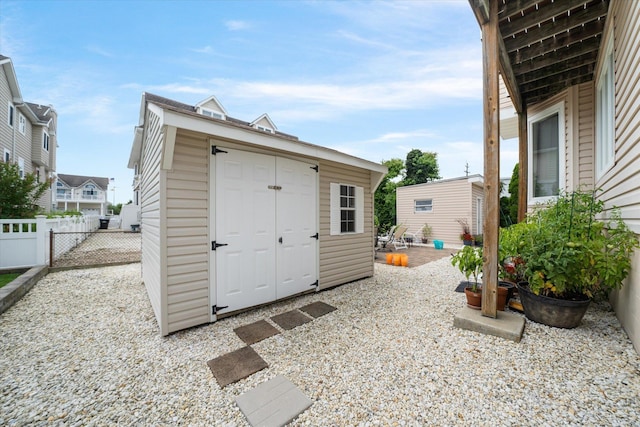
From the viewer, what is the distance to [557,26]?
10.8ft

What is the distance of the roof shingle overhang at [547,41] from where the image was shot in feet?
Answer: 10.0

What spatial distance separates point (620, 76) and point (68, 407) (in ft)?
20.2

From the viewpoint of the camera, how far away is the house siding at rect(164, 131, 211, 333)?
281 centimetres

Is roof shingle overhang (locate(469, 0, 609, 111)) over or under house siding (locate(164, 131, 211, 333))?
over

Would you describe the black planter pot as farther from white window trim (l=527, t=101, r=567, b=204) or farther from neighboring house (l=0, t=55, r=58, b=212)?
neighboring house (l=0, t=55, r=58, b=212)

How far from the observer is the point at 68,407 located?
172cm

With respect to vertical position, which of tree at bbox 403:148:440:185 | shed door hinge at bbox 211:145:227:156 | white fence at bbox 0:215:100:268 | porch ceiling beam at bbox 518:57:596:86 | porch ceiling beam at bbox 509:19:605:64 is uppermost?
tree at bbox 403:148:440:185

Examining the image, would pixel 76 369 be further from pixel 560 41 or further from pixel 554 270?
pixel 560 41

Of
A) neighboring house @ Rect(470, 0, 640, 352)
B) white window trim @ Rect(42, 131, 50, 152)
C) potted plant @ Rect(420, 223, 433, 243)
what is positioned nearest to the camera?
neighboring house @ Rect(470, 0, 640, 352)

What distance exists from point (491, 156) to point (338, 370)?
2.89m

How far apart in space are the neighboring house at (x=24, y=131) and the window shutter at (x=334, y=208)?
1053 centimetres

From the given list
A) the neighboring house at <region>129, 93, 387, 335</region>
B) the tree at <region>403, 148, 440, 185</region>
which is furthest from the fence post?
the tree at <region>403, 148, 440, 185</region>

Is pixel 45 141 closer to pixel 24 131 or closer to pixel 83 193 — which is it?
pixel 24 131

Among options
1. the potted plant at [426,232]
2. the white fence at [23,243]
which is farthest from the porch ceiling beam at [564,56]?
the white fence at [23,243]
